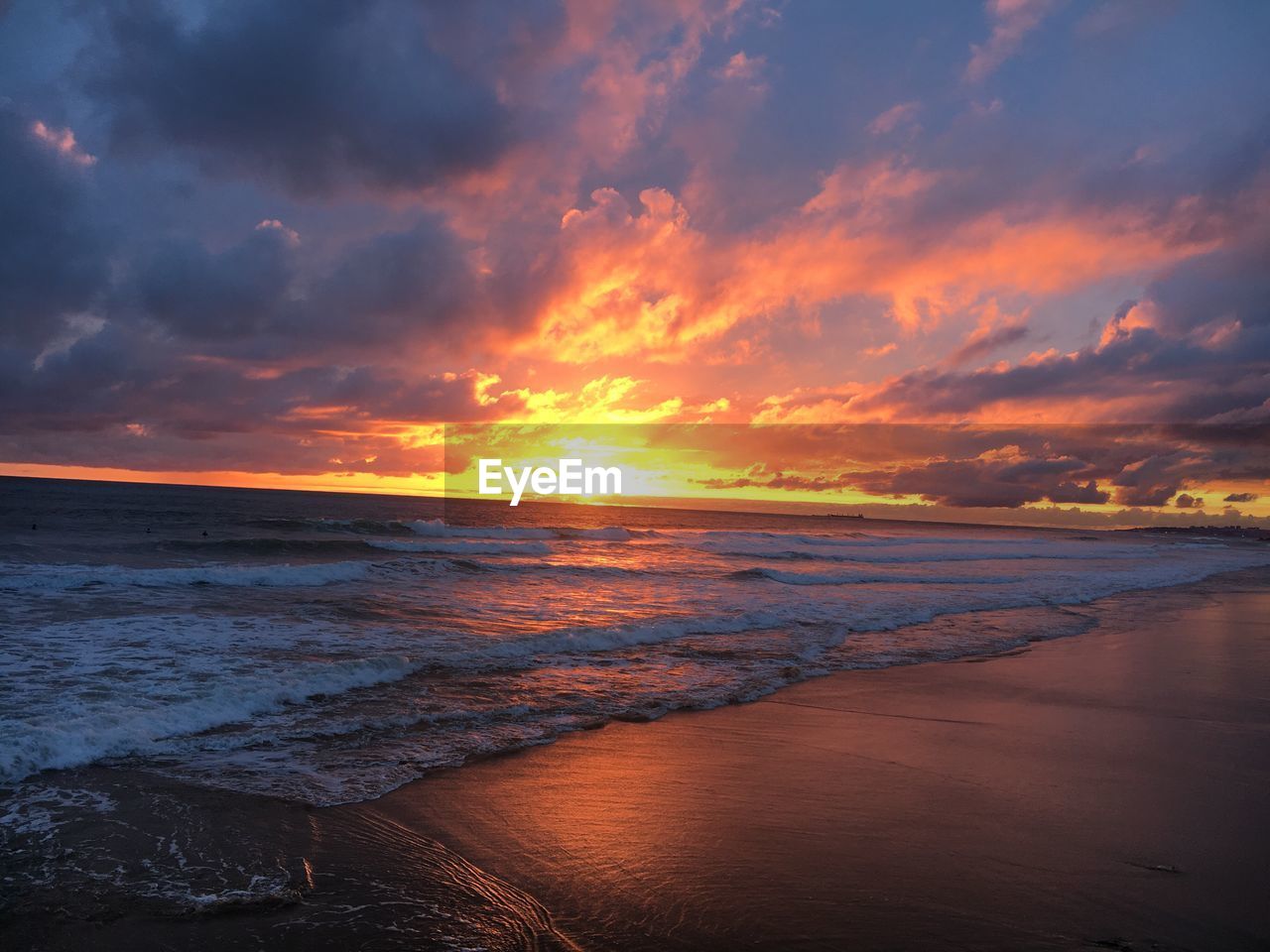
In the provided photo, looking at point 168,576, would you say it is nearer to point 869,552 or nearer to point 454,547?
point 454,547

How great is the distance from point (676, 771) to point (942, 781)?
99.6 inches

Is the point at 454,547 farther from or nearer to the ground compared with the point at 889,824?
farther from the ground

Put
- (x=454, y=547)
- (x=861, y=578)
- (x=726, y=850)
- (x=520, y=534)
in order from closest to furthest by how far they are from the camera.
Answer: (x=726, y=850) < (x=861, y=578) < (x=454, y=547) < (x=520, y=534)

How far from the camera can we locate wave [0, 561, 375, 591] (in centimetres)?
1872

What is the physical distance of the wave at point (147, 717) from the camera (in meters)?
6.86

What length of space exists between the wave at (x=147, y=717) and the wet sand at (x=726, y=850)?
0.47 m

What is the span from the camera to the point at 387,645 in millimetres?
12883

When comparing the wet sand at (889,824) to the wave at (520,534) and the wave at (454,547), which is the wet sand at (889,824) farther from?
the wave at (520,534)

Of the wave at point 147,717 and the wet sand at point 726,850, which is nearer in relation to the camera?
the wet sand at point 726,850

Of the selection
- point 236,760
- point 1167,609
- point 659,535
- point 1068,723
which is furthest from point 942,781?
point 659,535

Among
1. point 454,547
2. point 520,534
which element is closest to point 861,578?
point 454,547

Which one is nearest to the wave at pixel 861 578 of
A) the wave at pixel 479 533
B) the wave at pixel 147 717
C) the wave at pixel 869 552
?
the wave at pixel 869 552

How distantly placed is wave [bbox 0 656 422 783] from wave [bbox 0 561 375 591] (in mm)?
12075

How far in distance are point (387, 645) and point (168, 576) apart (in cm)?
1166
